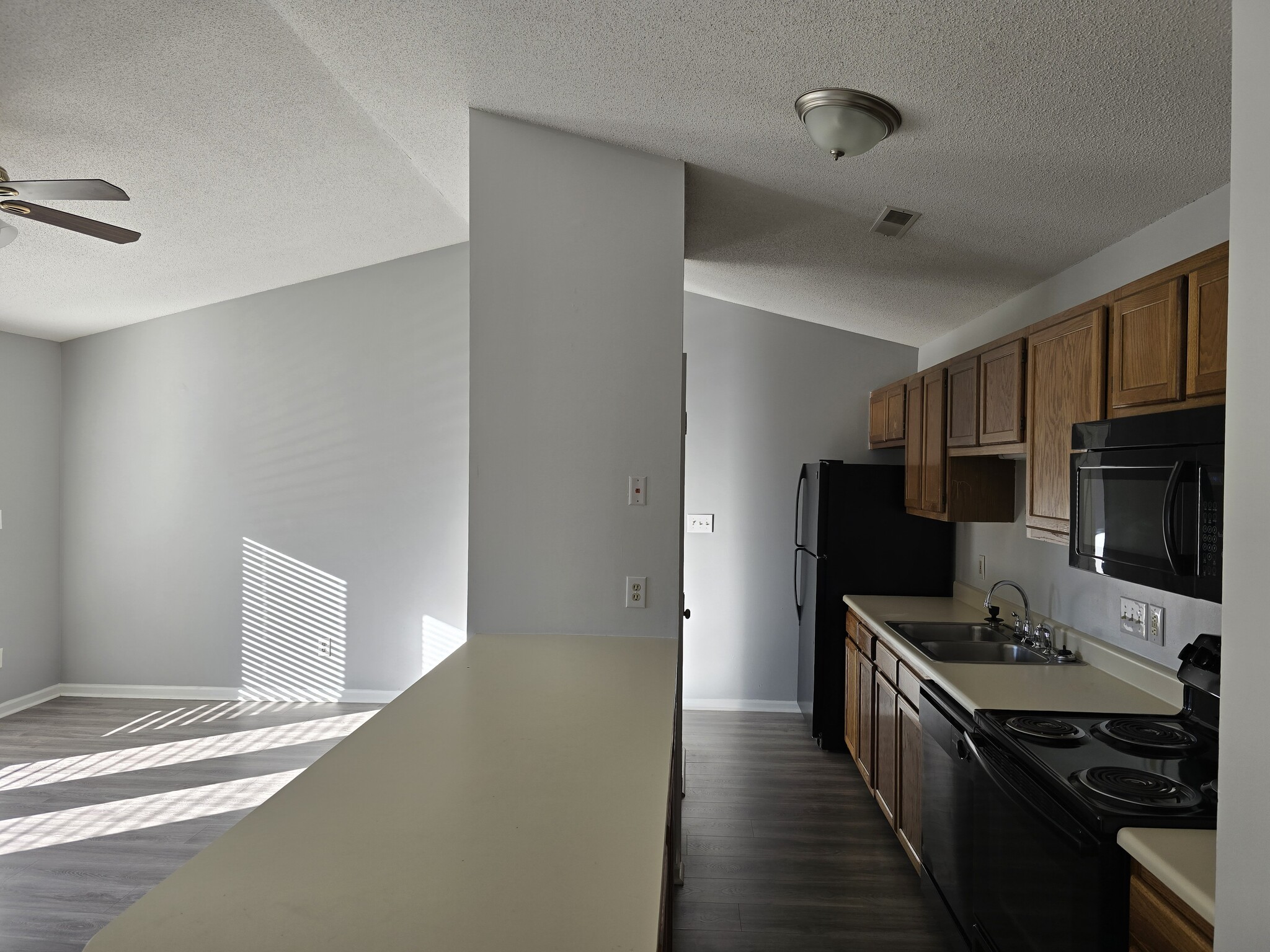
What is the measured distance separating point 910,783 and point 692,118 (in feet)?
7.91

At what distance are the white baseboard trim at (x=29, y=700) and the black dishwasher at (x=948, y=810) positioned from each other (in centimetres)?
524

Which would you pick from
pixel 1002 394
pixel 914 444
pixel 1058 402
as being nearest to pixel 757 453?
pixel 914 444

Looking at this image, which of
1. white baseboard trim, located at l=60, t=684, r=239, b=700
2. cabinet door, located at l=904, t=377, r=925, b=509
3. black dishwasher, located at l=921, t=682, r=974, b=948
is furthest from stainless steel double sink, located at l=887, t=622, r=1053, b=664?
white baseboard trim, located at l=60, t=684, r=239, b=700

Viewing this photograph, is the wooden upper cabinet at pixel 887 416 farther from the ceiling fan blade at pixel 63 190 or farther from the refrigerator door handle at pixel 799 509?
the ceiling fan blade at pixel 63 190

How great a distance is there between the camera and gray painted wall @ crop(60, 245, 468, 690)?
5.21 m

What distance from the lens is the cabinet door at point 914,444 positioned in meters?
3.97

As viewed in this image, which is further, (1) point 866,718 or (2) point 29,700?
(2) point 29,700

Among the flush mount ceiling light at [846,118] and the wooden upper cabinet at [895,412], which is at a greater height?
the flush mount ceiling light at [846,118]

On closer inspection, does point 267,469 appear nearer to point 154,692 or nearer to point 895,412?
point 154,692

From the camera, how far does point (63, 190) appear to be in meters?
2.42

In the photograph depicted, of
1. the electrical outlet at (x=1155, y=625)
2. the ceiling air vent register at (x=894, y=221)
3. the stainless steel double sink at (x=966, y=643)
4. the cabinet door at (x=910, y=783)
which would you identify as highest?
the ceiling air vent register at (x=894, y=221)

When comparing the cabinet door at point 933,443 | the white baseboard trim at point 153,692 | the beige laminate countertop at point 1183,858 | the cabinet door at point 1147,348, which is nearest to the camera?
the beige laminate countertop at point 1183,858

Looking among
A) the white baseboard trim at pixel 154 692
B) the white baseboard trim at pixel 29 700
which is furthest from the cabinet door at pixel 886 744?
the white baseboard trim at pixel 29 700

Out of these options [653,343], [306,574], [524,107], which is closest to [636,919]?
[653,343]
